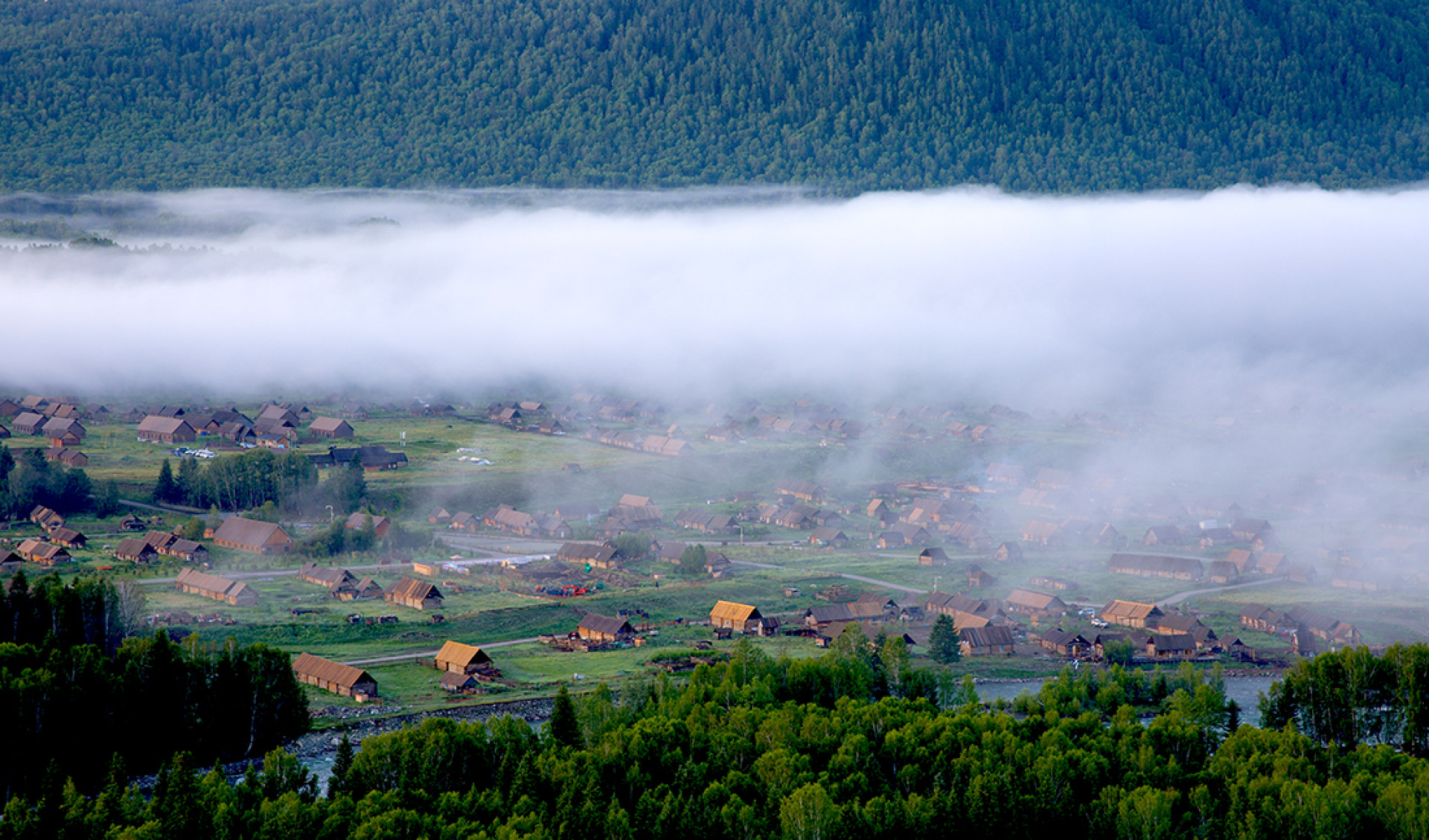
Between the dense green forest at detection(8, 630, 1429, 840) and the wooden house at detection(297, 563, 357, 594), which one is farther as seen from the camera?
the wooden house at detection(297, 563, 357, 594)

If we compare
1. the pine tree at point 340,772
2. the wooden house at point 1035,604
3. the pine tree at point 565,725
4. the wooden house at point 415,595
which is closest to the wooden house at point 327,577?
the wooden house at point 415,595

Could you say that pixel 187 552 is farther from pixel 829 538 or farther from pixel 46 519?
pixel 829 538

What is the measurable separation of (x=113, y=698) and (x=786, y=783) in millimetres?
25656

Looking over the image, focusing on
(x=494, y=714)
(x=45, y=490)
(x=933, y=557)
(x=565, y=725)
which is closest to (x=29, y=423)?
(x=45, y=490)

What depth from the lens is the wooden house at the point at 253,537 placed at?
83812 mm

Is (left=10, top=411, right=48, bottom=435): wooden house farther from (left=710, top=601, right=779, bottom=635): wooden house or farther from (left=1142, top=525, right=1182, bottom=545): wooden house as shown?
(left=1142, top=525, right=1182, bottom=545): wooden house

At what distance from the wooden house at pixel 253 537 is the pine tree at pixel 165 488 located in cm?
1141

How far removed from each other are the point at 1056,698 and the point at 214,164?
171m

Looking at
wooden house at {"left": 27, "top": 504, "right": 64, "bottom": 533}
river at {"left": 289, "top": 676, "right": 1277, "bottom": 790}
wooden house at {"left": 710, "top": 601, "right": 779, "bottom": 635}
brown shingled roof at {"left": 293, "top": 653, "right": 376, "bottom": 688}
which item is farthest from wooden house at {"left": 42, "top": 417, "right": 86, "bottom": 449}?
river at {"left": 289, "top": 676, "right": 1277, "bottom": 790}

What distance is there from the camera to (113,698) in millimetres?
52812

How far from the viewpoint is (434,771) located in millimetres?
46062

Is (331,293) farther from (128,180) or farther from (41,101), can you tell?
(41,101)

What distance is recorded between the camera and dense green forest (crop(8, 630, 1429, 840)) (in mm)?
42344

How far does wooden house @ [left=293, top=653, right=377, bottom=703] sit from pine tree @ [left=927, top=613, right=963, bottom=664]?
2598 cm
